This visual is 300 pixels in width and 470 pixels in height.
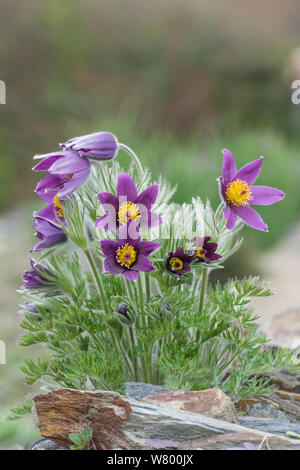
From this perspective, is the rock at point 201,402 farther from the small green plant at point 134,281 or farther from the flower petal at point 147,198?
the flower petal at point 147,198

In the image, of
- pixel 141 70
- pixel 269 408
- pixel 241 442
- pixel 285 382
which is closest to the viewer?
pixel 241 442

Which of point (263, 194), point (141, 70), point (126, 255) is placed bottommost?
point (126, 255)

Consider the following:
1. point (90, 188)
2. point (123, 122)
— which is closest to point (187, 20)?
point (123, 122)

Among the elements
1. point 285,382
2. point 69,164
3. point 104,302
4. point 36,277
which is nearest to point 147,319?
point 104,302

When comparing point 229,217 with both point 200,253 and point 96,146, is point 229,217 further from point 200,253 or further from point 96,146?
point 96,146

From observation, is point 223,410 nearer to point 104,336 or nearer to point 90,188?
point 104,336

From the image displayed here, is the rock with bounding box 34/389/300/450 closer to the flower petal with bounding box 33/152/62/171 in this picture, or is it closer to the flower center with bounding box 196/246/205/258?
the flower center with bounding box 196/246/205/258

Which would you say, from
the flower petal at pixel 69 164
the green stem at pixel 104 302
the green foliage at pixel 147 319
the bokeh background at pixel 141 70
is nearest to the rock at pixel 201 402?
the green foliage at pixel 147 319
